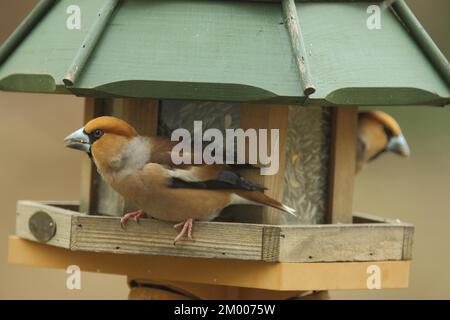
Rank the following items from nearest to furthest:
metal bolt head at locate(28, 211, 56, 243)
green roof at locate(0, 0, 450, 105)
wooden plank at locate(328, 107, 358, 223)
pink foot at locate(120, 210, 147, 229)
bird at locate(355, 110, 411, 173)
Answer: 1. green roof at locate(0, 0, 450, 105)
2. pink foot at locate(120, 210, 147, 229)
3. metal bolt head at locate(28, 211, 56, 243)
4. wooden plank at locate(328, 107, 358, 223)
5. bird at locate(355, 110, 411, 173)

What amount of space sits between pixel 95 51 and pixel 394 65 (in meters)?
1.17

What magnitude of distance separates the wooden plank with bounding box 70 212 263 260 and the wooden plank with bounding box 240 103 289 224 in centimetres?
20

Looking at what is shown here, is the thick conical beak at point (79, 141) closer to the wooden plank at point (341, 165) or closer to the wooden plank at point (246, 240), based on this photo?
the wooden plank at point (246, 240)

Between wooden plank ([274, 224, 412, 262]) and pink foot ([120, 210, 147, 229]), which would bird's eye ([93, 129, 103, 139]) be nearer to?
pink foot ([120, 210, 147, 229])

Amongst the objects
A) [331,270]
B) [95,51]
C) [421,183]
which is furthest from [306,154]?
[421,183]

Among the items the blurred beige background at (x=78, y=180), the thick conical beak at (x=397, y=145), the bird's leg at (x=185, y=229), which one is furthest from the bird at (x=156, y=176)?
the blurred beige background at (x=78, y=180)

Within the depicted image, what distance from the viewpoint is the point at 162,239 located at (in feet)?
15.2

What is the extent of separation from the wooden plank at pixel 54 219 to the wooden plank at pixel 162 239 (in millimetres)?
49

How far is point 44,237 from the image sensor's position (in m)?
4.92

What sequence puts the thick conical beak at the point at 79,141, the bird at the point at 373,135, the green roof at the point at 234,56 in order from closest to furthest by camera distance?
1. the green roof at the point at 234,56
2. the thick conical beak at the point at 79,141
3. the bird at the point at 373,135

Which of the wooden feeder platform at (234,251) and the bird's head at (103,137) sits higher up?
the bird's head at (103,137)

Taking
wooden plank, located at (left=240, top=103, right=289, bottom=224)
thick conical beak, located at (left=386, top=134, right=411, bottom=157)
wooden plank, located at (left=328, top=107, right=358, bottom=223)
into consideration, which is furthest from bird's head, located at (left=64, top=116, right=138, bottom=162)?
thick conical beak, located at (left=386, top=134, right=411, bottom=157)

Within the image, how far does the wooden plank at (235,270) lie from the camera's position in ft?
15.0

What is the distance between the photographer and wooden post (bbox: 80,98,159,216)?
484cm
